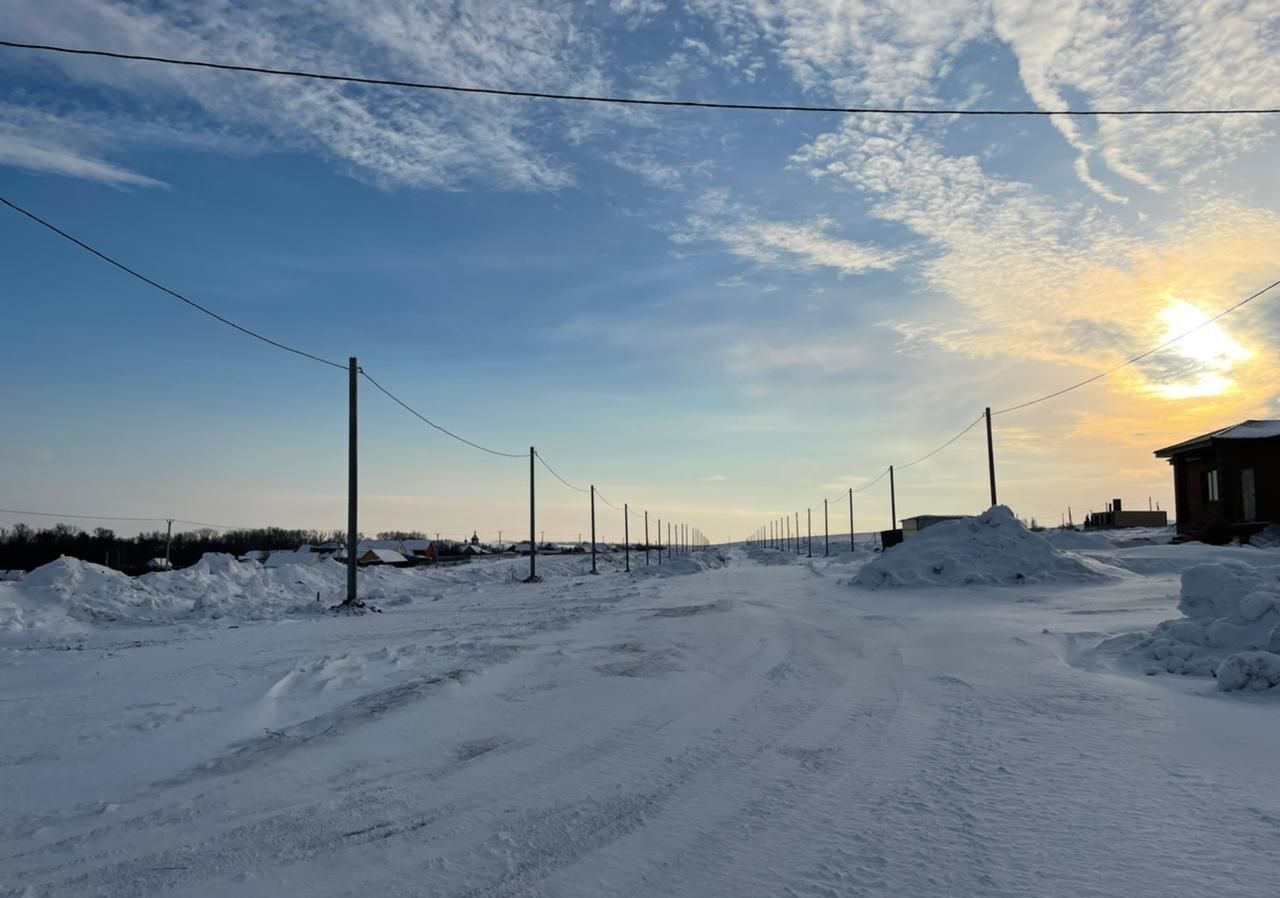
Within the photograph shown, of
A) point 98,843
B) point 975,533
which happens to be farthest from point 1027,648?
point 975,533

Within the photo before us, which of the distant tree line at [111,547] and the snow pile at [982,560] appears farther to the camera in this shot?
the distant tree line at [111,547]

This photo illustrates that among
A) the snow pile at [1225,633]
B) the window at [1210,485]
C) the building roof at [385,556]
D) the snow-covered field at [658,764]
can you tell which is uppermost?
the window at [1210,485]

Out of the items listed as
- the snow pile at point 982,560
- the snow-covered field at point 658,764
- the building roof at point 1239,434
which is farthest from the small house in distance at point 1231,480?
the snow-covered field at point 658,764

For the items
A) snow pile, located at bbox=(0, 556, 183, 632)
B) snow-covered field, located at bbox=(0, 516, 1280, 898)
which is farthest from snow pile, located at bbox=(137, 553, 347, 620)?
snow-covered field, located at bbox=(0, 516, 1280, 898)

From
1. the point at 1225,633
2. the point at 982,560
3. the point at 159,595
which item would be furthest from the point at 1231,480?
the point at 159,595

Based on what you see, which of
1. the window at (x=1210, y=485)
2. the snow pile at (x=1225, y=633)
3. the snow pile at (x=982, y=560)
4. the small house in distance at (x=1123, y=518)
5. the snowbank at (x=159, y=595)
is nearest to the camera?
the snow pile at (x=1225, y=633)

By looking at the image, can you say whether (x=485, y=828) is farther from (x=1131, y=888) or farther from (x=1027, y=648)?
(x=1027, y=648)

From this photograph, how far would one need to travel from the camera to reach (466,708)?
8266mm

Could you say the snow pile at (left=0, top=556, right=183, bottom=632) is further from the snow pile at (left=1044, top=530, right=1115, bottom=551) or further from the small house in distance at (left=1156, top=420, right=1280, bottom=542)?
the small house in distance at (left=1156, top=420, right=1280, bottom=542)

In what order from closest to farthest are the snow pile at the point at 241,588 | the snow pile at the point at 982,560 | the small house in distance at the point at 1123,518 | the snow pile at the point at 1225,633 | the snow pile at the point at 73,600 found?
1. the snow pile at the point at 1225,633
2. the snow pile at the point at 73,600
3. the snow pile at the point at 241,588
4. the snow pile at the point at 982,560
5. the small house in distance at the point at 1123,518

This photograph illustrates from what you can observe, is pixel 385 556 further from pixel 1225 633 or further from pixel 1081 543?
pixel 1225 633

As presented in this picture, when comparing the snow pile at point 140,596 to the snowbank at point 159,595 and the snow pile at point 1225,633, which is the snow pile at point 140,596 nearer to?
the snowbank at point 159,595

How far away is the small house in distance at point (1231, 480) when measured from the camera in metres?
34.4

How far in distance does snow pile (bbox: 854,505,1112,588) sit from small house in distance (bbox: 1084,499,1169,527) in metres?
55.3
